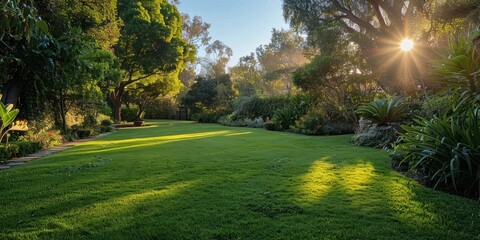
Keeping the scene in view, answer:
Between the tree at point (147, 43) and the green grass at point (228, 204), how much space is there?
61.6 feet

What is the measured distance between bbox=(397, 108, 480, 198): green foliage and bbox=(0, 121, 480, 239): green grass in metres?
0.33

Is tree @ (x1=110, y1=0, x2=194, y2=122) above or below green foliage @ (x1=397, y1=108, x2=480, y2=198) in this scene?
above

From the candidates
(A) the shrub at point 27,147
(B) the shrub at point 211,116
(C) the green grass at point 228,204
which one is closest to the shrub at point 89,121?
(A) the shrub at point 27,147

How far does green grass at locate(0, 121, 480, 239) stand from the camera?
8.89 feet

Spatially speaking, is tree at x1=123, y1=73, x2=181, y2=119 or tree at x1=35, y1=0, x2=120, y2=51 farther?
tree at x1=123, y1=73, x2=181, y2=119

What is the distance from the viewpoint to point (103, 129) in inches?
679

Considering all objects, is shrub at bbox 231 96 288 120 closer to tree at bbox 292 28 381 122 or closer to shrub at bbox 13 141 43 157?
tree at bbox 292 28 381 122

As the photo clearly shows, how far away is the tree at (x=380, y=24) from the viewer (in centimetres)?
1472

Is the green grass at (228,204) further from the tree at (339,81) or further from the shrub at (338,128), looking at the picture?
the tree at (339,81)

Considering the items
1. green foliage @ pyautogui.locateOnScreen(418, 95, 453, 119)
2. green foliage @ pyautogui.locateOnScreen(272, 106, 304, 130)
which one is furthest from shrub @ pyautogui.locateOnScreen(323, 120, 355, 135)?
green foliage @ pyautogui.locateOnScreen(418, 95, 453, 119)

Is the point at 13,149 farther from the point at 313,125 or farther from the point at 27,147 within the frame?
the point at 313,125

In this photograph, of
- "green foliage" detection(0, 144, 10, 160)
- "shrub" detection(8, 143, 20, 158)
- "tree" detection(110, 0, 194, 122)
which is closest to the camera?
"green foliage" detection(0, 144, 10, 160)

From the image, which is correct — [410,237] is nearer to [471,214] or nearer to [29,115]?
[471,214]

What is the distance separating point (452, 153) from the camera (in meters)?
4.04
